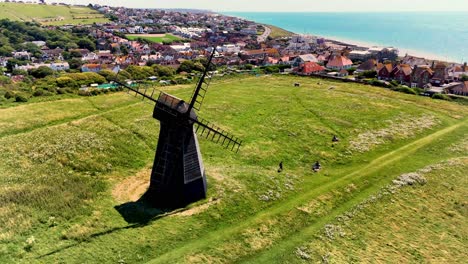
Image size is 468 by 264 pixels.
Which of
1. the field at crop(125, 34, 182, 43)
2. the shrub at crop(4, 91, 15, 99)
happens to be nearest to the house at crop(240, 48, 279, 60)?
the field at crop(125, 34, 182, 43)

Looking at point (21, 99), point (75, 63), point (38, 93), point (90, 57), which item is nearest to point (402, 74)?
point (38, 93)

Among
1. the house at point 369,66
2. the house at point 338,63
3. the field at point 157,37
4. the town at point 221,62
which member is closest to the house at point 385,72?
the town at point 221,62

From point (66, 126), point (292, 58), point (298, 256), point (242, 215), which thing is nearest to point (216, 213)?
point (242, 215)

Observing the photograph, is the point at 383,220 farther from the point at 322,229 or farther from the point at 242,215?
the point at 242,215

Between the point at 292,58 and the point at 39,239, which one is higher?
the point at 292,58

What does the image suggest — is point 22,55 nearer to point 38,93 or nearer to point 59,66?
point 59,66

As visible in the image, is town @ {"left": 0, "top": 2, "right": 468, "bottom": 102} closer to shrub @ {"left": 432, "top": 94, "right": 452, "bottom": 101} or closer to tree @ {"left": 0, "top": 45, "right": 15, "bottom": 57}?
tree @ {"left": 0, "top": 45, "right": 15, "bottom": 57}

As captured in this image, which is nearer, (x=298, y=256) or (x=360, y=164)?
(x=298, y=256)
